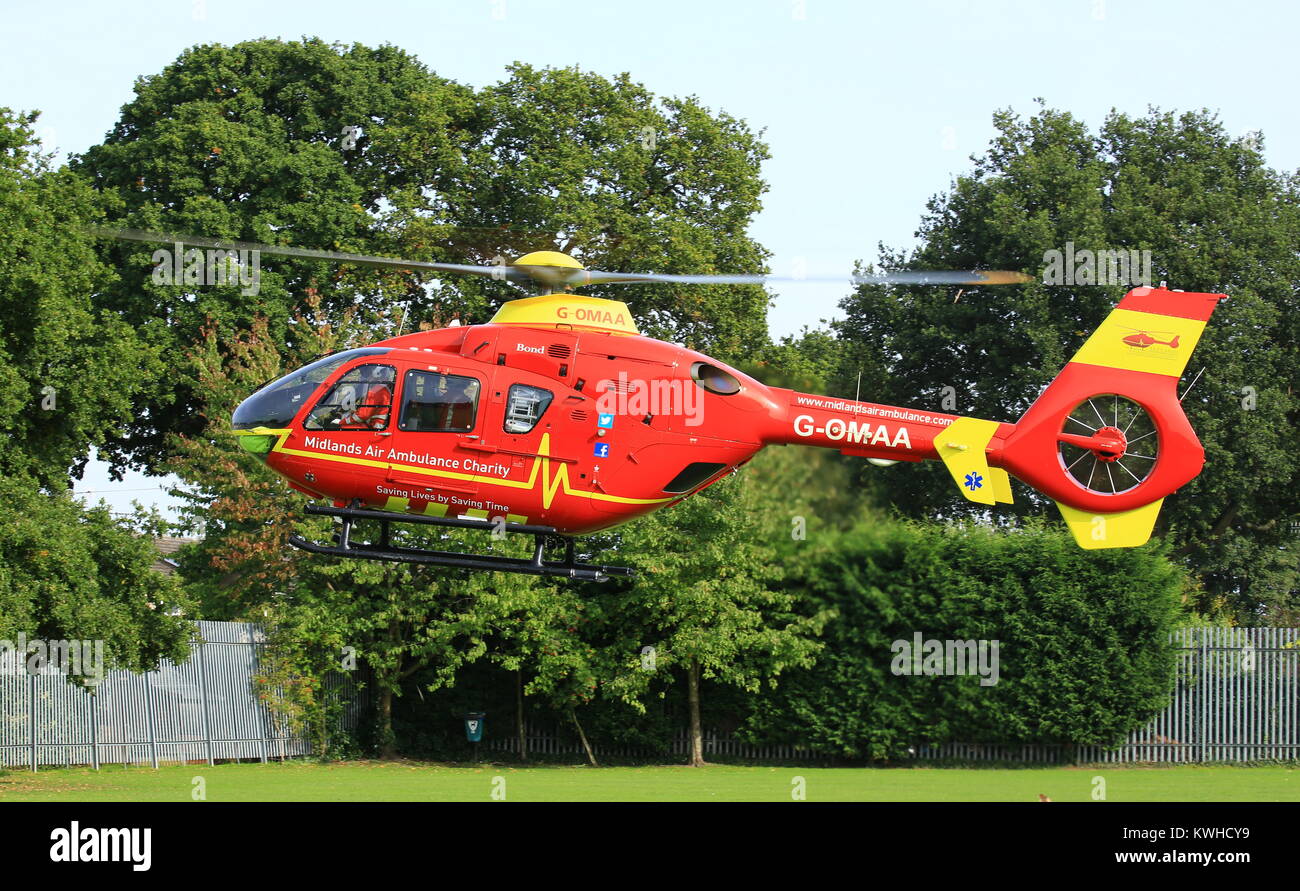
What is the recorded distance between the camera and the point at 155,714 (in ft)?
111

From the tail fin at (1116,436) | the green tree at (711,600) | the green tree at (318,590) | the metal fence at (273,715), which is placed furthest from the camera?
the green tree at (318,590)

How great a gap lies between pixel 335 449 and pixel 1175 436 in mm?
10957

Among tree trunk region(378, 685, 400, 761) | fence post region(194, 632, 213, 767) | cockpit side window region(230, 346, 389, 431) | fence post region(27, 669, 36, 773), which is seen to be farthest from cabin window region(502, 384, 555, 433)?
tree trunk region(378, 685, 400, 761)

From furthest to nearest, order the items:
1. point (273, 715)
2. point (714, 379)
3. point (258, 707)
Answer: point (273, 715), point (258, 707), point (714, 379)

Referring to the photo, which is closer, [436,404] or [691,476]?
[436,404]

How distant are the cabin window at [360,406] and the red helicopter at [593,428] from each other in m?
0.02

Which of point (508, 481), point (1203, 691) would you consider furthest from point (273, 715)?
point (1203, 691)

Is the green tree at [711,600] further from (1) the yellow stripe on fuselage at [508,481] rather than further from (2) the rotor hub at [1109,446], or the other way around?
A: (1) the yellow stripe on fuselage at [508,481]

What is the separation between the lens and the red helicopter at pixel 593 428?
18.8m

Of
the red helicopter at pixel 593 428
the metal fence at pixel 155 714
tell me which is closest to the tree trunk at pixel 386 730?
the metal fence at pixel 155 714
